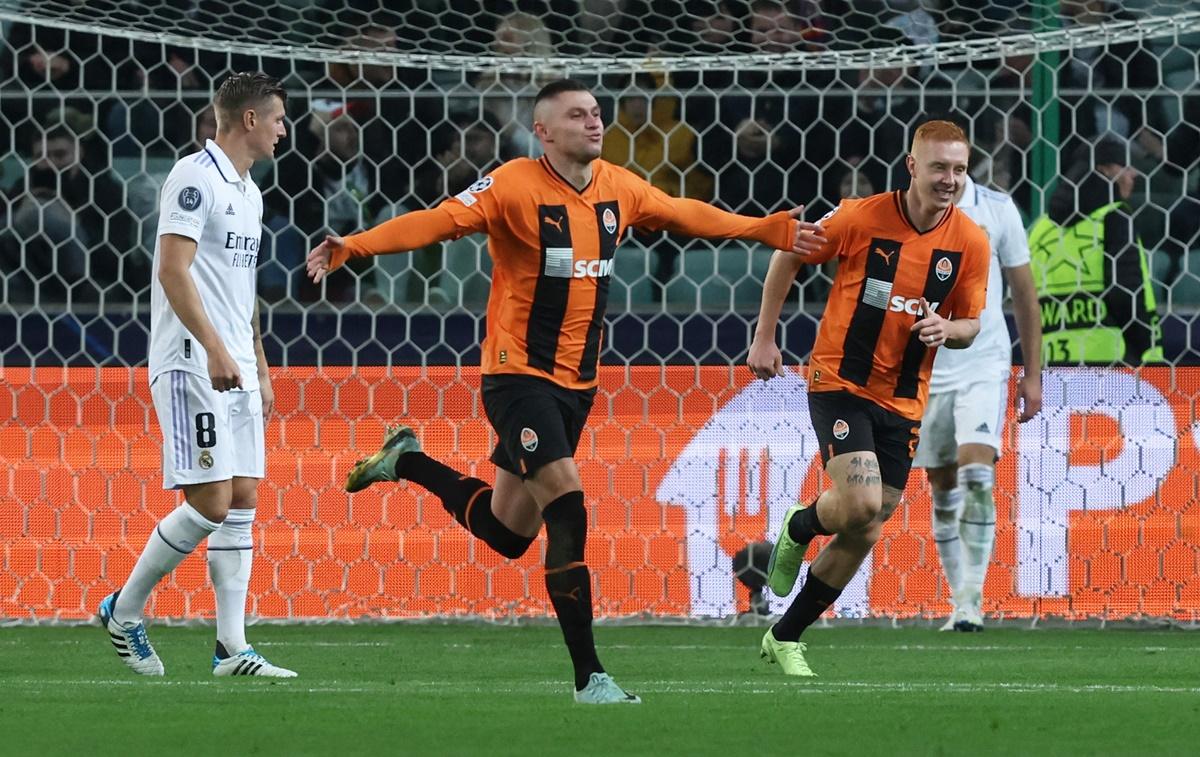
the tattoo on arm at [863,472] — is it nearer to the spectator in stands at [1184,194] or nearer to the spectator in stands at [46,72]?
the spectator in stands at [1184,194]

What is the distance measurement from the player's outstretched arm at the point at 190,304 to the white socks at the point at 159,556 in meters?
0.59

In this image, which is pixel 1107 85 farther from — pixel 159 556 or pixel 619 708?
pixel 619 708

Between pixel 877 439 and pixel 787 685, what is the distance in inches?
37.3

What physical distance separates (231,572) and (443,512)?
225cm

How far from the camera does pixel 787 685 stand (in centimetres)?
591

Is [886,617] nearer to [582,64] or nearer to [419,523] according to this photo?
[419,523]

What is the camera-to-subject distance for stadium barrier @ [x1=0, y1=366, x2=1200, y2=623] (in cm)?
847

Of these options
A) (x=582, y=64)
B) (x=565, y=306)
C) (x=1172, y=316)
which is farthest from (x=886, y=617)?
(x=565, y=306)

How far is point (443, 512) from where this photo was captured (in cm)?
849

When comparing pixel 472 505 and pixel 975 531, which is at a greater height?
pixel 472 505

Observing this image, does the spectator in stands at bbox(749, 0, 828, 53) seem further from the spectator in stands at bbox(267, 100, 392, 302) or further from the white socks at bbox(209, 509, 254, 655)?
the white socks at bbox(209, 509, 254, 655)

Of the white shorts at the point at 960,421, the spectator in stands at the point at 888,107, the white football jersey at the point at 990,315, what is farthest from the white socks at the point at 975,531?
the spectator in stands at the point at 888,107

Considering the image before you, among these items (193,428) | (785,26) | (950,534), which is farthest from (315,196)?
(193,428)

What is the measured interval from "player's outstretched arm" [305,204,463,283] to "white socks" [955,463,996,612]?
3.29 m
